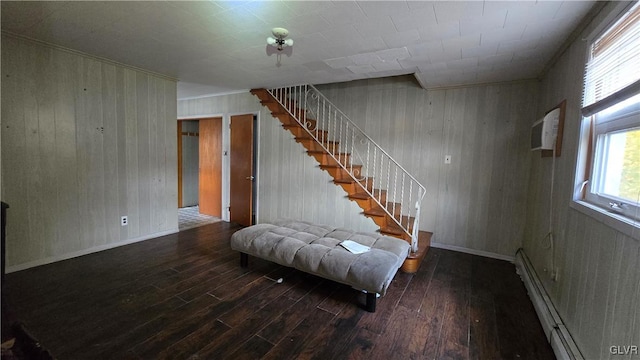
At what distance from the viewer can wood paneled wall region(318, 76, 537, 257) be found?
3.54m

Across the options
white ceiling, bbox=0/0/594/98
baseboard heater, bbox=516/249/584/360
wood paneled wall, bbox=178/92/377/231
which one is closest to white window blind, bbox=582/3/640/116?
white ceiling, bbox=0/0/594/98

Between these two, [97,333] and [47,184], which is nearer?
[97,333]

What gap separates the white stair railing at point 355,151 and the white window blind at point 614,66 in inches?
85.8

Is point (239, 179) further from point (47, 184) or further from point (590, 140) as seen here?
point (590, 140)

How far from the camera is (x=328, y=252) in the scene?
252cm

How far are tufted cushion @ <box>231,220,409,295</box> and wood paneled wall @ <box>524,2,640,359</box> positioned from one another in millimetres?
1223

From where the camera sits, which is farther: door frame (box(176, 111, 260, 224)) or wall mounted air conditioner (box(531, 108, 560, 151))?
door frame (box(176, 111, 260, 224))

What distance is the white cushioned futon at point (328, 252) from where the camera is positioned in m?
2.28

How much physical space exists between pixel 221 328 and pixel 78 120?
9.85 ft

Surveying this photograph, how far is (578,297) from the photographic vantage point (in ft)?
5.87

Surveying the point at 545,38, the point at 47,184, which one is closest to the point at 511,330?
the point at 545,38

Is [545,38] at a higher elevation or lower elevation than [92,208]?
higher

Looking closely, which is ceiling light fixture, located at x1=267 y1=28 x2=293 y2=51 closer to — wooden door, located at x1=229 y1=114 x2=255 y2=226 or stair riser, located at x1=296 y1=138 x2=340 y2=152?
stair riser, located at x1=296 y1=138 x2=340 y2=152

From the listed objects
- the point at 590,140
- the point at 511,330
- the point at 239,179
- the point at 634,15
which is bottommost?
the point at 511,330
